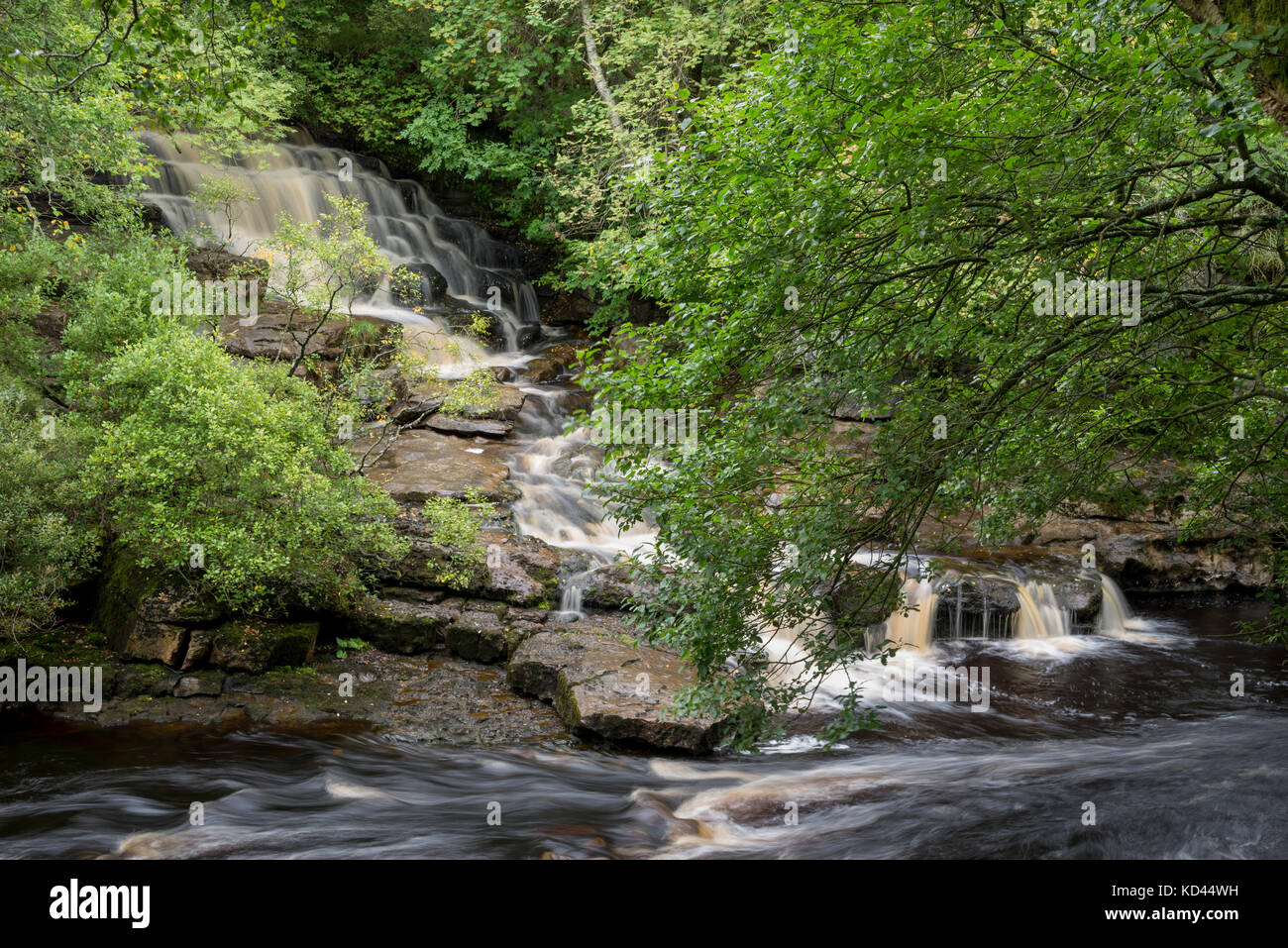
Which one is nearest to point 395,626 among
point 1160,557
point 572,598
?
point 572,598

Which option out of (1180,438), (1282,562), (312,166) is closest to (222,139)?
(312,166)

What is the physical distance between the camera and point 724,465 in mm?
5996

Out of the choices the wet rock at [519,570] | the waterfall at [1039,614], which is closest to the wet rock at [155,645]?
the wet rock at [519,570]

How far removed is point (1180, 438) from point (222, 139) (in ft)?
58.9

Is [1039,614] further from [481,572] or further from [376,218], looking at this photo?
[376,218]

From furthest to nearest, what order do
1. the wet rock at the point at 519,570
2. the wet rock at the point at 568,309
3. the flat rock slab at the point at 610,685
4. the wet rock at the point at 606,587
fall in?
the wet rock at the point at 568,309 < the wet rock at the point at 606,587 < the wet rock at the point at 519,570 < the flat rock slab at the point at 610,685

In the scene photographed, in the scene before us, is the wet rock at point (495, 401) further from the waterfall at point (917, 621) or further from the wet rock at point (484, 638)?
the waterfall at point (917, 621)

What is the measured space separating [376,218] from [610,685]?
58.4 feet

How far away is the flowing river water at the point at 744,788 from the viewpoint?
22.4 ft

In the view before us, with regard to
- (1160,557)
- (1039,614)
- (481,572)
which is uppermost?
(1160,557)

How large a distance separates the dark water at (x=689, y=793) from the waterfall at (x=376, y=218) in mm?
13213

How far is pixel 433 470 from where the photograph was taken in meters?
14.4

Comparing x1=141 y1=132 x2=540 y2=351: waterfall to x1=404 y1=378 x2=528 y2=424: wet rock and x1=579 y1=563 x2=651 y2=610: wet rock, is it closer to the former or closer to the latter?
x1=404 y1=378 x2=528 y2=424: wet rock
